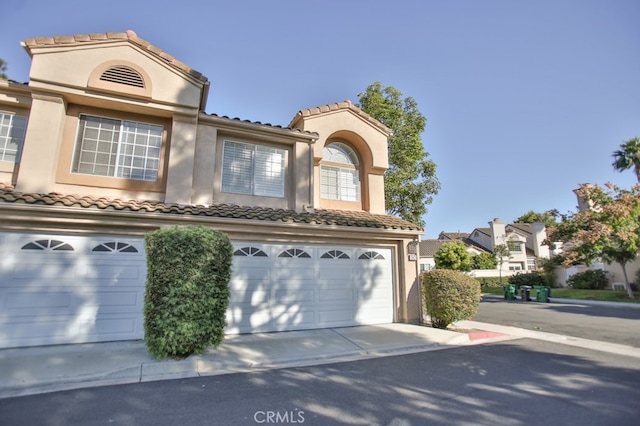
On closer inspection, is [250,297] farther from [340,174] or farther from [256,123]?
[340,174]

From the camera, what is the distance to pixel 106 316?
299 inches

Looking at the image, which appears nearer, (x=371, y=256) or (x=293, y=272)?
(x=293, y=272)

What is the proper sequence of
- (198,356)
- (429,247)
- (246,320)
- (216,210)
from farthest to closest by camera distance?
(429,247), (246,320), (216,210), (198,356)

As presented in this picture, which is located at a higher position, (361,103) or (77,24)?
(361,103)

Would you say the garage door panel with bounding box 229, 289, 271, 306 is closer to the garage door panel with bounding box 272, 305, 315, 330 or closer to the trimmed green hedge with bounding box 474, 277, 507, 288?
the garage door panel with bounding box 272, 305, 315, 330

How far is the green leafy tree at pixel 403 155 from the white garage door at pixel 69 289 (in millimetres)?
14349

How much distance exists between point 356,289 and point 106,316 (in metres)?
6.73

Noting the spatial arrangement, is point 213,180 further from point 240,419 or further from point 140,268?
point 240,419

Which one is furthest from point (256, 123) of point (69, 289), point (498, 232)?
point (498, 232)

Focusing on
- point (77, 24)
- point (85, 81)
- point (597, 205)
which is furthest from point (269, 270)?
point (597, 205)

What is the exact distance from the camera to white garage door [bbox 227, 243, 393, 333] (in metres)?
8.82

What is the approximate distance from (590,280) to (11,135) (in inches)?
1377

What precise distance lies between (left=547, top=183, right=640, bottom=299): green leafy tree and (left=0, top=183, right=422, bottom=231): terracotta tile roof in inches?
663

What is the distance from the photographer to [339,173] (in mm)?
12445
